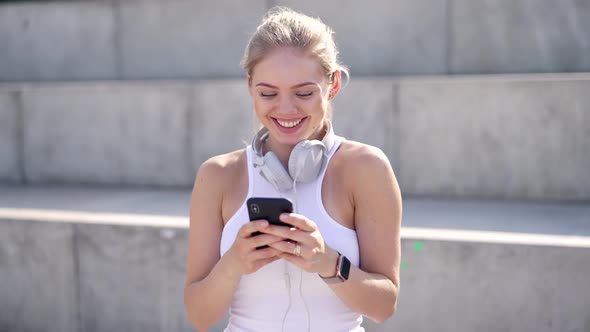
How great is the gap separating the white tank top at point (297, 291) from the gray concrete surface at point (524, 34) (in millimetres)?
4724

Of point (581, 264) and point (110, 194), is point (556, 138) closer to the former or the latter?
point (581, 264)

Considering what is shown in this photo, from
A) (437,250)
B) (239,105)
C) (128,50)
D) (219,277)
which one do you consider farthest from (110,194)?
(219,277)

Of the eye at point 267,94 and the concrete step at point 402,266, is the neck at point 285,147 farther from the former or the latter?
the concrete step at point 402,266

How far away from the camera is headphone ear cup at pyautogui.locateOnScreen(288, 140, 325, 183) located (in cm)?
215

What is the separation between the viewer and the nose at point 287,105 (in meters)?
2.17

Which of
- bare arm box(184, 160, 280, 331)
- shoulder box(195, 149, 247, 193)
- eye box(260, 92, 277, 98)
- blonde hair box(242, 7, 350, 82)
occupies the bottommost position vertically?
bare arm box(184, 160, 280, 331)

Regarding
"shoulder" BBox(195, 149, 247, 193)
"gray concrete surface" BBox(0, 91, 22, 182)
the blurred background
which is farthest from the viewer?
"gray concrete surface" BBox(0, 91, 22, 182)

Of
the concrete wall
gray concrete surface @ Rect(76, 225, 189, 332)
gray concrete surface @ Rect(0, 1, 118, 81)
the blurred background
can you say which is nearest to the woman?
the blurred background

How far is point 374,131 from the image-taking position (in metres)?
5.48

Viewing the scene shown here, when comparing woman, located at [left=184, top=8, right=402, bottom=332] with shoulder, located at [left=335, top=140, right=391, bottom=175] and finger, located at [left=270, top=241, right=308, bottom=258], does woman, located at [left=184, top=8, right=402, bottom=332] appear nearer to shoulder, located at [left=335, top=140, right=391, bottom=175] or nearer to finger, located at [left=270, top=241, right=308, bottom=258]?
shoulder, located at [left=335, top=140, right=391, bottom=175]

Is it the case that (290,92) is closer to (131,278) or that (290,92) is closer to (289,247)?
(289,247)

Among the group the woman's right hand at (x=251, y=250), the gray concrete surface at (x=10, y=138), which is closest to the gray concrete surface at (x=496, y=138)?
the woman's right hand at (x=251, y=250)

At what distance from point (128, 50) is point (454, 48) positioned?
3975 millimetres

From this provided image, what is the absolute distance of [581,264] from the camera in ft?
10.8
